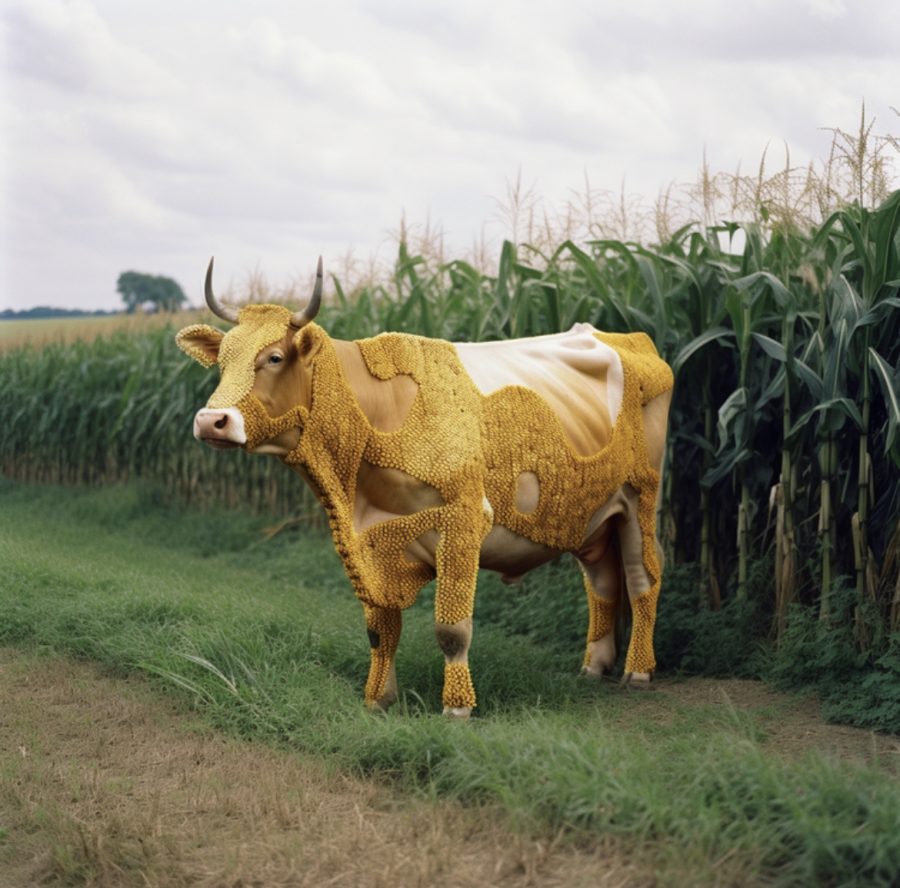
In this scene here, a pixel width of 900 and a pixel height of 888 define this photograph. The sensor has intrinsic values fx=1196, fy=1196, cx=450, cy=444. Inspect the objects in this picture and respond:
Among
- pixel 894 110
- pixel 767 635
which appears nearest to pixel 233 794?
pixel 767 635

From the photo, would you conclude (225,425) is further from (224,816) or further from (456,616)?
(224,816)

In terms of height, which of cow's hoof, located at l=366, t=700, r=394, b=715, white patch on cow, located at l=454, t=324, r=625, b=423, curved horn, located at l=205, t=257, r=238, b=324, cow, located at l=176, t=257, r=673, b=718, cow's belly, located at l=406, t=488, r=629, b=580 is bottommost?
cow's hoof, located at l=366, t=700, r=394, b=715

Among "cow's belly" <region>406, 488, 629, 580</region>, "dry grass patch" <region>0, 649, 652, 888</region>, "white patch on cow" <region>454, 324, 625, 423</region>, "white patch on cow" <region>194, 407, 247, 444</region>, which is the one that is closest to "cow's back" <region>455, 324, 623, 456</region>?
"white patch on cow" <region>454, 324, 625, 423</region>

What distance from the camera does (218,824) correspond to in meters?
4.07

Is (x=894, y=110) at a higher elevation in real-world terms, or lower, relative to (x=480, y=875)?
higher

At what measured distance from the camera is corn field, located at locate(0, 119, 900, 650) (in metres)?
5.79

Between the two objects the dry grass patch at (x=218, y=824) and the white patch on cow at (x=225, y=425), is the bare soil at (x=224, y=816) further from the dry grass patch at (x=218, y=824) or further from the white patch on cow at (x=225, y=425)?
the white patch on cow at (x=225, y=425)

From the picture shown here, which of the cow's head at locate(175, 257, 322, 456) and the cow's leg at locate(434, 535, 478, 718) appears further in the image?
the cow's leg at locate(434, 535, 478, 718)

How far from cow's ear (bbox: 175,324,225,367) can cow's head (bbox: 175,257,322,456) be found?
209mm

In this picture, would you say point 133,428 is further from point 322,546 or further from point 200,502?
point 322,546

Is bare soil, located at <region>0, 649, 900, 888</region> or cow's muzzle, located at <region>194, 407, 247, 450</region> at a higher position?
cow's muzzle, located at <region>194, 407, 247, 450</region>

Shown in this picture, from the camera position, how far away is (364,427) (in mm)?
4953

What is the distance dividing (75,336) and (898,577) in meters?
11.7

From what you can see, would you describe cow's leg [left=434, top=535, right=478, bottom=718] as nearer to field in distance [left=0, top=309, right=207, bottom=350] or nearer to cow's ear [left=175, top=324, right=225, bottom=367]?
cow's ear [left=175, top=324, right=225, bottom=367]
